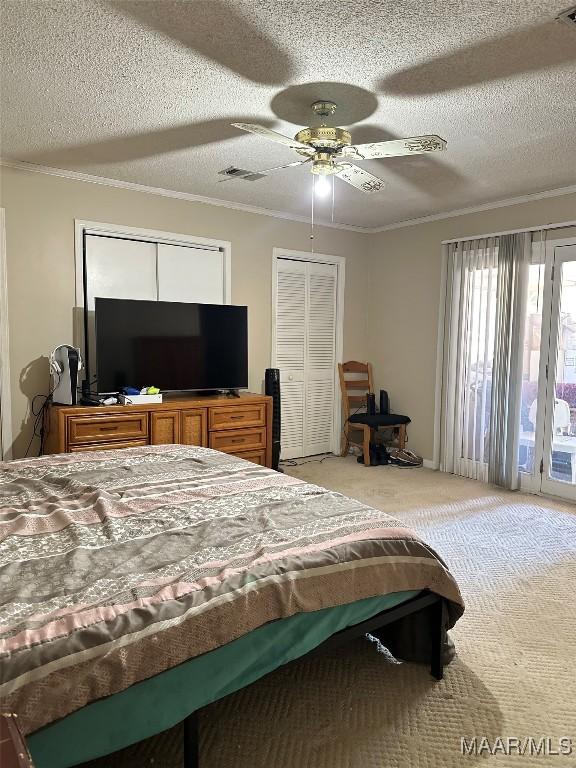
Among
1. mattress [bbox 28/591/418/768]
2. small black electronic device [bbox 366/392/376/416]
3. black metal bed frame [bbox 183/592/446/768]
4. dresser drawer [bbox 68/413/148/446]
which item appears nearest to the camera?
mattress [bbox 28/591/418/768]

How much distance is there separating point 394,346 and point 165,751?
15.2 ft

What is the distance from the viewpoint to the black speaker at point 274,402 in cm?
485

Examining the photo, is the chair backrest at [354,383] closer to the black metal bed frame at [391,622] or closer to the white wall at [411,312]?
the white wall at [411,312]

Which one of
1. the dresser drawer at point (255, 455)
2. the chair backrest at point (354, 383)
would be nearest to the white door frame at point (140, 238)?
the dresser drawer at point (255, 455)

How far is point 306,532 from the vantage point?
1.88m

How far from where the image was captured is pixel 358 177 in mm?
3072

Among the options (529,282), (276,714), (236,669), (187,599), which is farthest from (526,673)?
(529,282)

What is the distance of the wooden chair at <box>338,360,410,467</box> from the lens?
535cm

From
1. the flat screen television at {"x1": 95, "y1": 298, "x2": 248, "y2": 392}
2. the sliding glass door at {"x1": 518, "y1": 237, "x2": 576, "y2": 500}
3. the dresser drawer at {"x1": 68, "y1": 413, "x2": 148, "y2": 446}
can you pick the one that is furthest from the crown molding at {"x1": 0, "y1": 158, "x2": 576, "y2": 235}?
the dresser drawer at {"x1": 68, "y1": 413, "x2": 148, "y2": 446}

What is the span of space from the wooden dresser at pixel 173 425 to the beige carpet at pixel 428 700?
6.79 ft

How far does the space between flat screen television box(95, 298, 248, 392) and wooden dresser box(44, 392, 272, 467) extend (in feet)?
0.67

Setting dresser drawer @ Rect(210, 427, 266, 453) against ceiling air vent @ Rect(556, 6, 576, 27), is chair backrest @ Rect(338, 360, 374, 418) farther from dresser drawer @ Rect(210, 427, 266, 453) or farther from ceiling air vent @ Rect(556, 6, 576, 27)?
ceiling air vent @ Rect(556, 6, 576, 27)

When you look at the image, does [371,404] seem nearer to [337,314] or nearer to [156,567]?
[337,314]

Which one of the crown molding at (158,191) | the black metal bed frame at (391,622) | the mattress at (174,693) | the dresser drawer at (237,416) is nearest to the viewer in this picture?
the mattress at (174,693)
